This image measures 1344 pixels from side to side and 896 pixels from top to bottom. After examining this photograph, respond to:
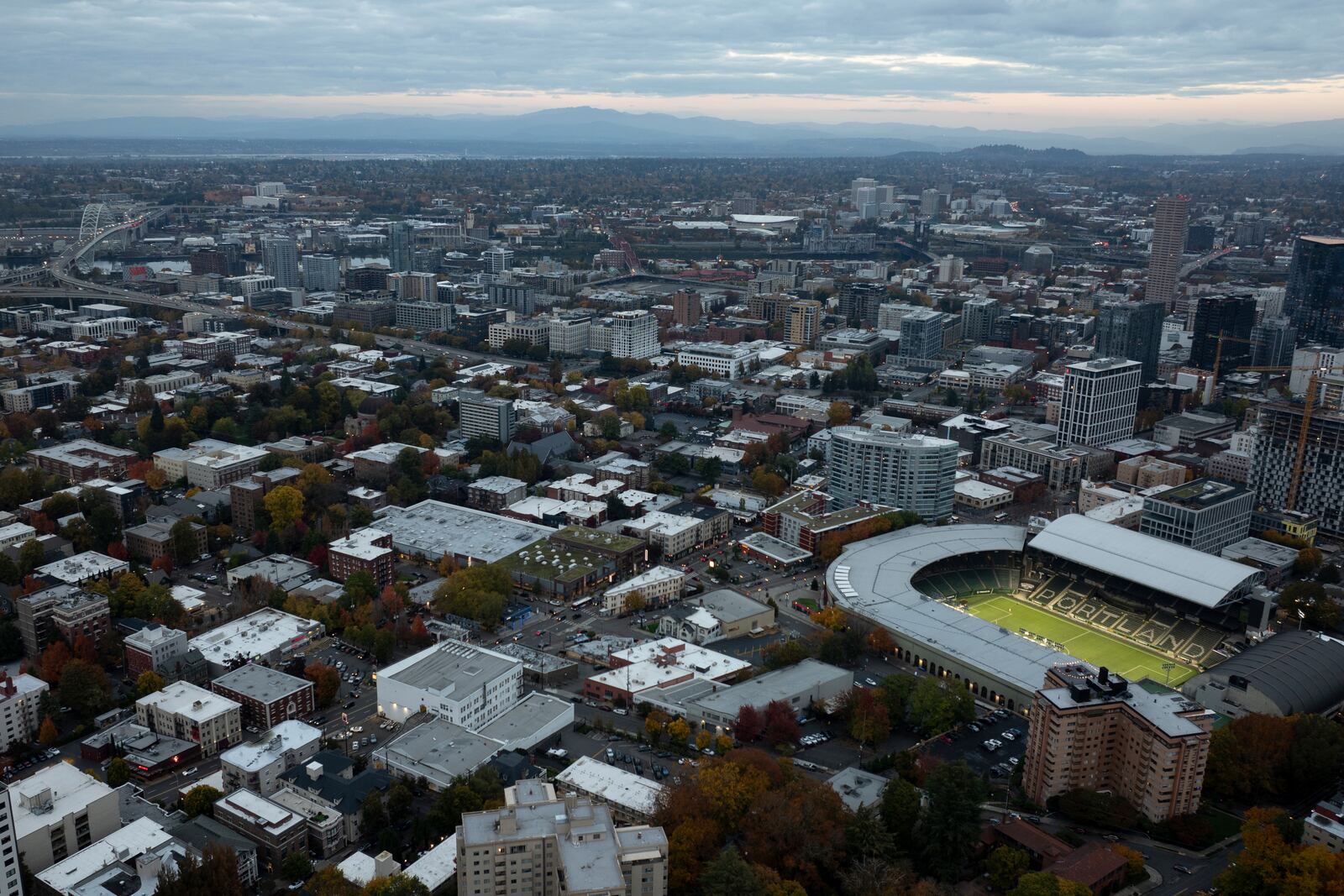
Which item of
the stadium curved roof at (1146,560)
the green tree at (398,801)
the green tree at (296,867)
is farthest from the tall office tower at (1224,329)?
the green tree at (296,867)

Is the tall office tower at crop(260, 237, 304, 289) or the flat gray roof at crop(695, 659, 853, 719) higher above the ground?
the tall office tower at crop(260, 237, 304, 289)

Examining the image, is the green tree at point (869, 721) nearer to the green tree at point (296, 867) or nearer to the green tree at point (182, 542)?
the green tree at point (296, 867)

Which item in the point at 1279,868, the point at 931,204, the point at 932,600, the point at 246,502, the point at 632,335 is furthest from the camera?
the point at 931,204

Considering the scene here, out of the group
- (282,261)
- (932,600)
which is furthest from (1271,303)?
(282,261)

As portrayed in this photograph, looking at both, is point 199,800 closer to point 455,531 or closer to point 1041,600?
point 455,531

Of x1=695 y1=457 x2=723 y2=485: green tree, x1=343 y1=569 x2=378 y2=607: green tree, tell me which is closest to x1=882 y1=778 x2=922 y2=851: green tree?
x1=343 y1=569 x2=378 y2=607: green tree

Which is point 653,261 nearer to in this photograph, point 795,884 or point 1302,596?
point 1302,596

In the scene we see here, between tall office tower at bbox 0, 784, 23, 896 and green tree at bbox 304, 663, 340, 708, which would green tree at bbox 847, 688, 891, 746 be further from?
tall office tower at bbox 0, 784, 23, 896
